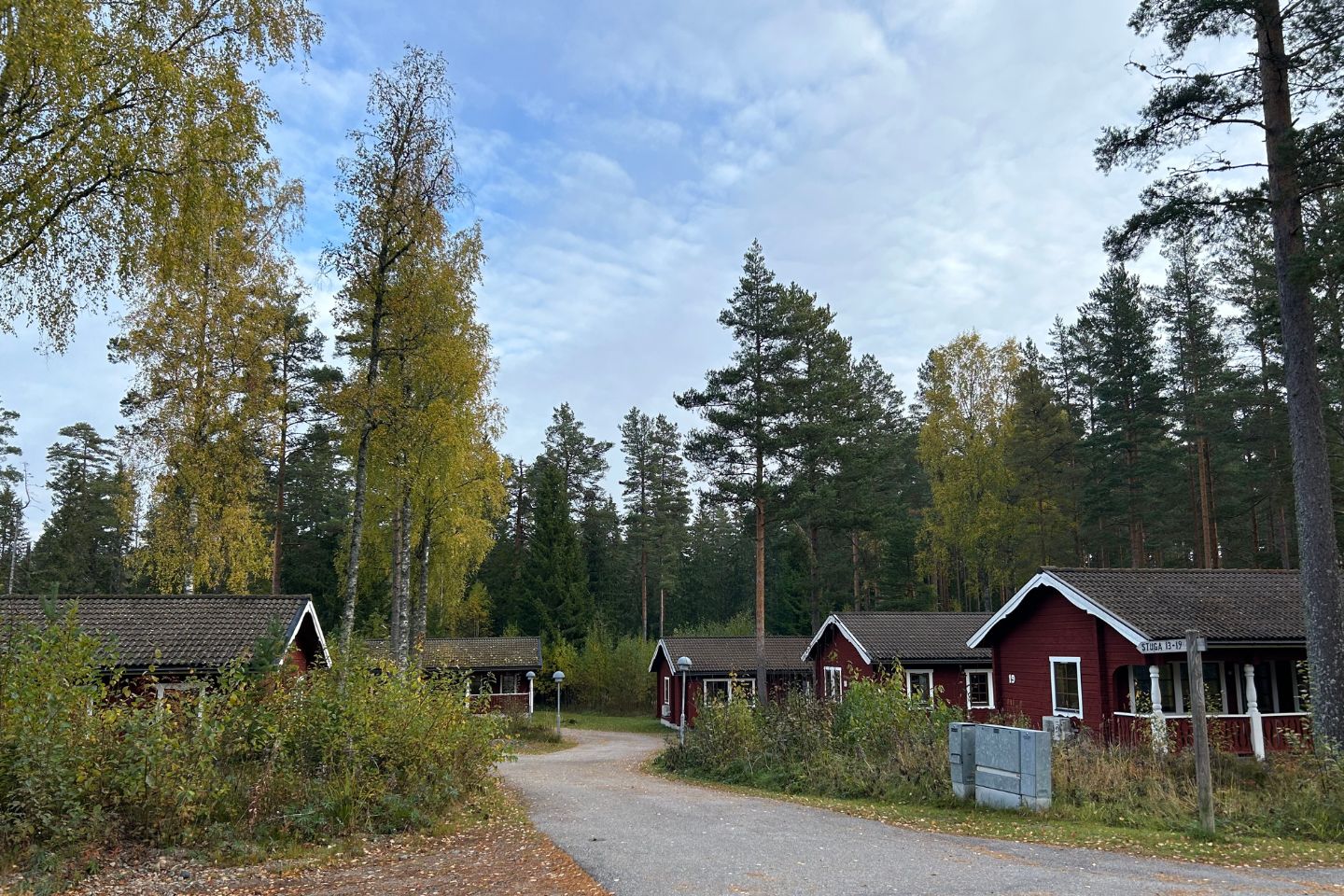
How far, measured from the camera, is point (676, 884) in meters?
7.64

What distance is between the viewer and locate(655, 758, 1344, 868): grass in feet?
29.4

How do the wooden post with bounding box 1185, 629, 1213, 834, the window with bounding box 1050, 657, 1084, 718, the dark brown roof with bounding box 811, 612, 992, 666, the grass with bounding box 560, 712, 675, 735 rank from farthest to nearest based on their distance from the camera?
1. the grass with bounding box 560, 712, 675, 735
2. the dark brown roof with bounding box 811, 612, 992, 666
3. the window with bounding box 1050, 657, 1084, 718
4. the wooden post with bounding box 1185, 629, 1213, 834

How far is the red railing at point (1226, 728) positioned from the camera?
1769 cm

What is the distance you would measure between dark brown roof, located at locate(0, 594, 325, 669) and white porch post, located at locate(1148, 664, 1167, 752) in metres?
16.4

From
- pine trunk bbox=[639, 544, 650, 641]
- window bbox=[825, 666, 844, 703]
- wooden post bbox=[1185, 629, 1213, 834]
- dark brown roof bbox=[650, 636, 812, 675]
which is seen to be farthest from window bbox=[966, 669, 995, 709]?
pine trunk bbox=[639, 544, 650, 641]

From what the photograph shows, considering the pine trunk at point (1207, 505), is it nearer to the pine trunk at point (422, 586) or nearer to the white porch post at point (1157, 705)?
the white porch post at point (1157, 705)

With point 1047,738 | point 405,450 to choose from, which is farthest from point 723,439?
point 1047,738

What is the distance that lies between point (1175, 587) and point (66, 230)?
2141 centimetres

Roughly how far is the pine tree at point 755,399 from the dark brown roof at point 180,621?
48.4ft

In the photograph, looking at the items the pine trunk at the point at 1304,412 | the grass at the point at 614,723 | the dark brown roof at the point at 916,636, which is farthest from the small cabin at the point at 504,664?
the pine trunk at the point at 1304,412

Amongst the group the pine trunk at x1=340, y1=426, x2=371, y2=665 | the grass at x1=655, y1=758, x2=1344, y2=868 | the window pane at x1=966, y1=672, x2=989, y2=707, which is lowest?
A: the window pane at x1=966, y1=672, x2=989, y2=707

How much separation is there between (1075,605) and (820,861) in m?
13.7

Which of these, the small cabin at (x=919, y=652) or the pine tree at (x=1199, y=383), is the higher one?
the pine tree at (x=1199, y=383)

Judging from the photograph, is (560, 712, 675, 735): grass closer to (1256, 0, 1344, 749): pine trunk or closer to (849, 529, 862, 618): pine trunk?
(849, 529, 862, 618): pine trunk
